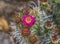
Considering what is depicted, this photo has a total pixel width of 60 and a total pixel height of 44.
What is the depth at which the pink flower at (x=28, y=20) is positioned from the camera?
2.86 metres

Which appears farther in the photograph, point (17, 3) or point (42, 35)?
point (17, 3)

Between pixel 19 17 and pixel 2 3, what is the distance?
1.10 metres

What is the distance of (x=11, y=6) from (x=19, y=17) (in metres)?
1.05

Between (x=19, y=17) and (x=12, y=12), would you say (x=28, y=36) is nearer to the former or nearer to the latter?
(x=19, y=17)

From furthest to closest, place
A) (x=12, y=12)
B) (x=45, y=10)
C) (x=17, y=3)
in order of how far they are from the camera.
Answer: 1. (x=17, y=3)
2. (x=12, y=12)
3. (x=45, y=10)

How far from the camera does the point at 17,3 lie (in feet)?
13.8

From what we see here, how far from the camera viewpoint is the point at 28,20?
9.30 ft

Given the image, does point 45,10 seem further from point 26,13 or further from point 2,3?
point 2,3

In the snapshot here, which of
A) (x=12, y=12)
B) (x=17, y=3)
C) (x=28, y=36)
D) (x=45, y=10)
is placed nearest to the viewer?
(x=28, y=36)

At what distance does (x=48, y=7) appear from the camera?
3236 millimetres

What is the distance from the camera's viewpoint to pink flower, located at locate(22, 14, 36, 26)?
113 inches

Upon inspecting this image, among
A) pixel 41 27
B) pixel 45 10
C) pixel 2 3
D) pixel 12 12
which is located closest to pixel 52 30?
pixel 41 27

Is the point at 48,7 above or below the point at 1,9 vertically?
above

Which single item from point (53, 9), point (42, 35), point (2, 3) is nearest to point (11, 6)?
point (2, 3)
